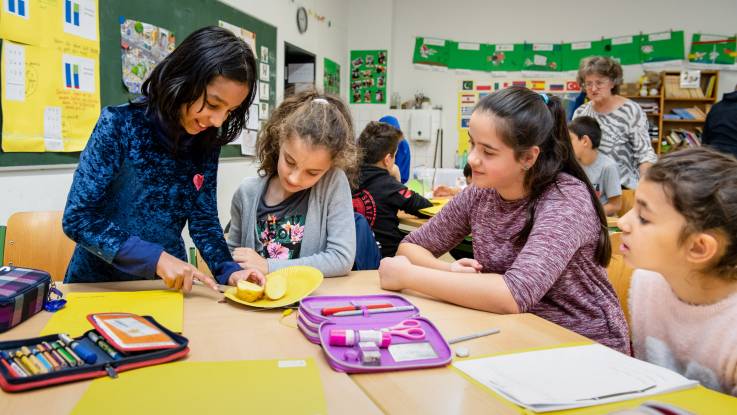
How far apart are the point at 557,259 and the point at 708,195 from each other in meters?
0.32

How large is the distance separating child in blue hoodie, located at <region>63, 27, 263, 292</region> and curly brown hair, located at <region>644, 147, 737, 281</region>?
0.89 m

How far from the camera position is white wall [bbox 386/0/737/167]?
637cm

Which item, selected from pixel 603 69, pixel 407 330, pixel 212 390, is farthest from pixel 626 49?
pixel 212 390

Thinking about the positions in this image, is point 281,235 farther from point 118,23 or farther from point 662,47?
point 662,47

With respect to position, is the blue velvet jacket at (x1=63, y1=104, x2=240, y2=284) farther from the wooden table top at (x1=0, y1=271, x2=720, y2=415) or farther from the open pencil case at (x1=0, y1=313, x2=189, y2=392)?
the open pencil case at (x1=0, y1=313, x2=189, y2=392)

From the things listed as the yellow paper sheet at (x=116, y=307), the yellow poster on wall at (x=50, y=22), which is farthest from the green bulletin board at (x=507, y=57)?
the yellow paper sheet at (x=116, y=307)

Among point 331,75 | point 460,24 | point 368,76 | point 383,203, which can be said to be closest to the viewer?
point 383,203

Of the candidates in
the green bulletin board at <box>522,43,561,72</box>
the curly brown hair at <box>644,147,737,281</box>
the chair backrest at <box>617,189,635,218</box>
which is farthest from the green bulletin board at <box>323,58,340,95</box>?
the curly brown hair at <box>644,147,737,281</box>

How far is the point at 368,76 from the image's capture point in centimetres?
689

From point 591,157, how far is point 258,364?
2870 mm

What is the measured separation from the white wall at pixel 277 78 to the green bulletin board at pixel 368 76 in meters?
0.16

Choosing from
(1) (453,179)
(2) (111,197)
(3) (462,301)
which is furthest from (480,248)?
(1) (453,179)

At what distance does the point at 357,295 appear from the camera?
1194mm

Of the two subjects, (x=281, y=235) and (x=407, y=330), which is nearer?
(x=407, y=330)
